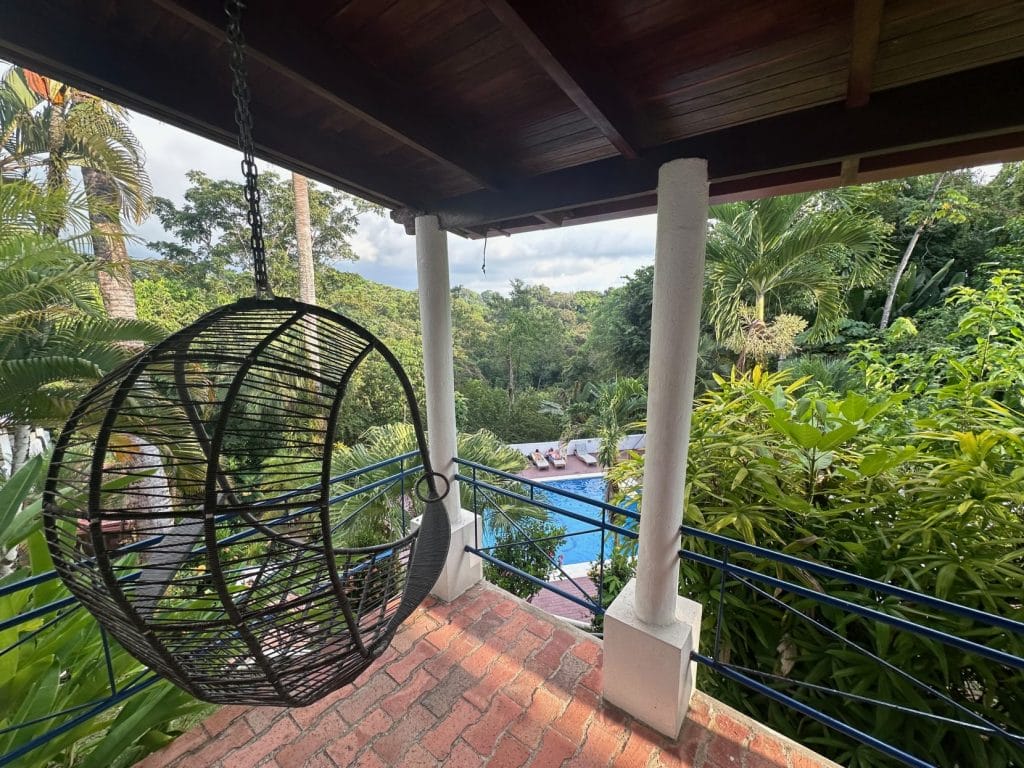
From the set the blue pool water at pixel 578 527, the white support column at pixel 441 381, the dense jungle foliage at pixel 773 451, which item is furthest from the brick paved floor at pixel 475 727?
the blue pool water at pixel 578 527

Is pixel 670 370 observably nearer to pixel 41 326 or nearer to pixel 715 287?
pixel 41 326

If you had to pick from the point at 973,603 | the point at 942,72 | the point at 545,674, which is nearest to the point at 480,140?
the point at 942,72

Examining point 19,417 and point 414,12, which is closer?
point 414,12

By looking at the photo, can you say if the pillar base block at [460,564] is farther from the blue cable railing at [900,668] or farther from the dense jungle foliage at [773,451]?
the blue cable railing at [900,668]

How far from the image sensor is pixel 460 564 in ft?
7.78

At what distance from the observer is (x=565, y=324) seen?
762 inches

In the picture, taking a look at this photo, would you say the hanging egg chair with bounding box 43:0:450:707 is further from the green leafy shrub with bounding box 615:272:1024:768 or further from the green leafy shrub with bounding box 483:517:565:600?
the green leafy shrub with bounding box 483:517:565:600

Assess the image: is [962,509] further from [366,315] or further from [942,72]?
[366,315]

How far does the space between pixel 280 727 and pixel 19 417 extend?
2.71 metres

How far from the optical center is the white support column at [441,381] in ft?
6.64

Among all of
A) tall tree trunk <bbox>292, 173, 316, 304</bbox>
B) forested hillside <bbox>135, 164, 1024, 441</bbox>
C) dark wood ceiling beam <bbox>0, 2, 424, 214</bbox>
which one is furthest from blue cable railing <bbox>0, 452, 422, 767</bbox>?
tall tree trunk <bbox>292, 173, 316, 304</bbox>

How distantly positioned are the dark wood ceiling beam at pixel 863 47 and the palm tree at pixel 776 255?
4184mm

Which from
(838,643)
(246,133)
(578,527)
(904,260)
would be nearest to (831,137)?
(246,133)

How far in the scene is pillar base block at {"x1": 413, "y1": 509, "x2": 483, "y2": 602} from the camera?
2.33 meters
